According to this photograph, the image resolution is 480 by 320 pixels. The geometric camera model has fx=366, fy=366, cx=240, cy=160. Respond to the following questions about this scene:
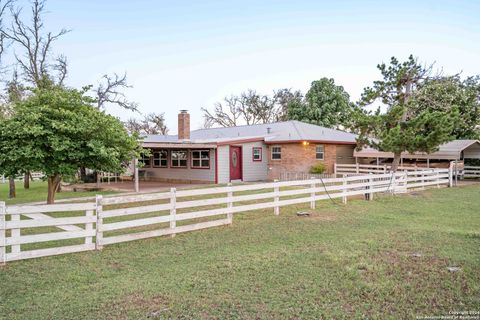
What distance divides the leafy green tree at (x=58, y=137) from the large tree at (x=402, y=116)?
11.9 metres

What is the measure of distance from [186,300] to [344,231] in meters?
4.70

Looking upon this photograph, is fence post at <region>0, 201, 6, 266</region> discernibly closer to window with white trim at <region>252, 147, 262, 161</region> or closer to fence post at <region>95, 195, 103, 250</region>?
fence post at <region>95, 195, 103, 250</region>

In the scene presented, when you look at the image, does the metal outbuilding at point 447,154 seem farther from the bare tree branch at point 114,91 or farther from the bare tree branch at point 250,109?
the bare tree branch at point 250,109

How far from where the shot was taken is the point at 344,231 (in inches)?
314

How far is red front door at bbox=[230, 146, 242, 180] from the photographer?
21641mm

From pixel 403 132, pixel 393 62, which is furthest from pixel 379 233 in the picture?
pixel 393 62

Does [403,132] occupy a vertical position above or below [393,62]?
below

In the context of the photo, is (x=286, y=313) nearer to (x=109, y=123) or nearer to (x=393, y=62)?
(x=109, y=123)

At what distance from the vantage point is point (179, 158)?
2347cm

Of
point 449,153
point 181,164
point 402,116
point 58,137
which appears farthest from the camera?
point 181,164

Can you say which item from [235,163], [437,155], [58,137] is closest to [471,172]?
[437,155]

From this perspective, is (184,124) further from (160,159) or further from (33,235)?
(33,235)

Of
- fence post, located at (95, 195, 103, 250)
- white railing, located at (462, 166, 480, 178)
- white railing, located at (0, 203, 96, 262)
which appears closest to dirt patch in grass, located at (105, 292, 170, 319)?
white railing, located at (0, 203, 96, 262)

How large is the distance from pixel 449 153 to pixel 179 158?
16.4 meters
